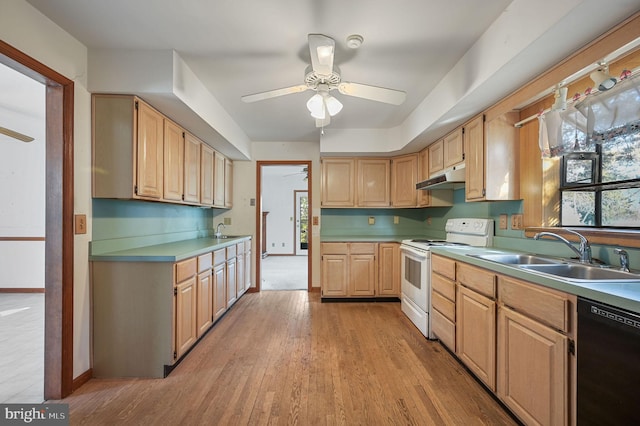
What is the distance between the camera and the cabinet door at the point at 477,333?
177cm

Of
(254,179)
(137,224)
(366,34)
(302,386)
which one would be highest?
(366,34)

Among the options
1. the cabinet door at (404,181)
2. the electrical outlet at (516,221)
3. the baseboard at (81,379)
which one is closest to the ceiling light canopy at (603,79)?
the electrical outlet at (516,221)

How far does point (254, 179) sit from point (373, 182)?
1.85 meters

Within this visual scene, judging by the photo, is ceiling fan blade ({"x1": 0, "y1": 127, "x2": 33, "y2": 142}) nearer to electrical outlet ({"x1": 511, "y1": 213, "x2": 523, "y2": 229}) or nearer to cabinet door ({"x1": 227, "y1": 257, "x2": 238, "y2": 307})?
cabinet door ({"x1": 227, "y1": 257, "x2": 238, "y2": 307})

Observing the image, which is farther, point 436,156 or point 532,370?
point 436,156

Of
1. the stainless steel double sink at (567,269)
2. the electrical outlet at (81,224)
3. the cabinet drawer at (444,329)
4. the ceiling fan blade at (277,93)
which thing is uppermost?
the ceiling fan blade at (277,93)

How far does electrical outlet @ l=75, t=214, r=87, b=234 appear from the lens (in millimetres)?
1934

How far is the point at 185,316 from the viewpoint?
2.28 metres

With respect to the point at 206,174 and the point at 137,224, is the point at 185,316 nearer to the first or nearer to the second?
the point at 137,224

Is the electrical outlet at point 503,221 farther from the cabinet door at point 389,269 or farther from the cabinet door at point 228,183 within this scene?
the cabinet door at point 228,183

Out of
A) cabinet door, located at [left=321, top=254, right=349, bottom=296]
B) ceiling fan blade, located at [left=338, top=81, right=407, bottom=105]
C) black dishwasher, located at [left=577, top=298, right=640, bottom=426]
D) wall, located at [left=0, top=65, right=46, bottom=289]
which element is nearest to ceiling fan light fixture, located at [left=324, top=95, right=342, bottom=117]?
ceiling fan blade, located at [left=338, top=81, right=407, bottom=105]

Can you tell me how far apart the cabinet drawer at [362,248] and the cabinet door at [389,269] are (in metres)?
0.10

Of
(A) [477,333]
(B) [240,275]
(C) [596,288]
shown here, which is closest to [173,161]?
(B) [240,275]

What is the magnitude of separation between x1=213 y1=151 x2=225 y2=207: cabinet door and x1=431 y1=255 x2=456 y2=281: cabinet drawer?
266cm
